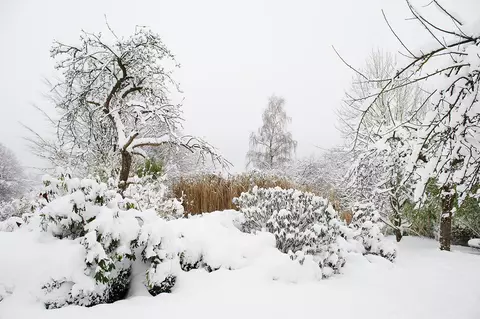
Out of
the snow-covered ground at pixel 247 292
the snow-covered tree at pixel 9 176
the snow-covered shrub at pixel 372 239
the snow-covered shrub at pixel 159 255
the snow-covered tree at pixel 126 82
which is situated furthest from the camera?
the snow-covered tree at pixel 9 176

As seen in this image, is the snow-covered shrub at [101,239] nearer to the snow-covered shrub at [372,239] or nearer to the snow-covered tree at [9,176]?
the snow-covered shrub at [372,239]

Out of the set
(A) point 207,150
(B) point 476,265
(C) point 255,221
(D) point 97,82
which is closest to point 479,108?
(C) point 255,221

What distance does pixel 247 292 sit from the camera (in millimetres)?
2350

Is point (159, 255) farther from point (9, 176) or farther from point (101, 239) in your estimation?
point (9, 176)

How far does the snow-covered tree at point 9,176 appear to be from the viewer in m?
19.0

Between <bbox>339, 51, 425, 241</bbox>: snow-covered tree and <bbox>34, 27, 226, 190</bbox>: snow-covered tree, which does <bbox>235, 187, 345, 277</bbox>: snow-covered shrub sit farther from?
<bbox>34, 27, 226, 190</bbox>: snow-covered tree

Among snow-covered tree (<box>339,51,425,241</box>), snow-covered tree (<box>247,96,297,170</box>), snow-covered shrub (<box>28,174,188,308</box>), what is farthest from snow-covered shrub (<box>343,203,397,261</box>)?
snow-covered tree (<box>247,96,297,170</box>)

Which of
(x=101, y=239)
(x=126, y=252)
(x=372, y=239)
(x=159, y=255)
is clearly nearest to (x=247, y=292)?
(x=159, y=255)

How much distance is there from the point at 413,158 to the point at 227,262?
76.7 inches

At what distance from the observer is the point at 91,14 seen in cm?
14262

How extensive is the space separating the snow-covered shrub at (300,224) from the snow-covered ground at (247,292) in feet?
0.86

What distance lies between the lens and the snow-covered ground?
201 cm

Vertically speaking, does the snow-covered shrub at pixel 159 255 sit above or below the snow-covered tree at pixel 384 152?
below

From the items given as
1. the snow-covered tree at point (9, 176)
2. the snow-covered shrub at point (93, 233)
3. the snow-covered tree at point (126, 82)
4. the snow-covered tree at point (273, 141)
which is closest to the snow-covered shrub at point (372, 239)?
the snow-covered shrub at point (93, 233)
